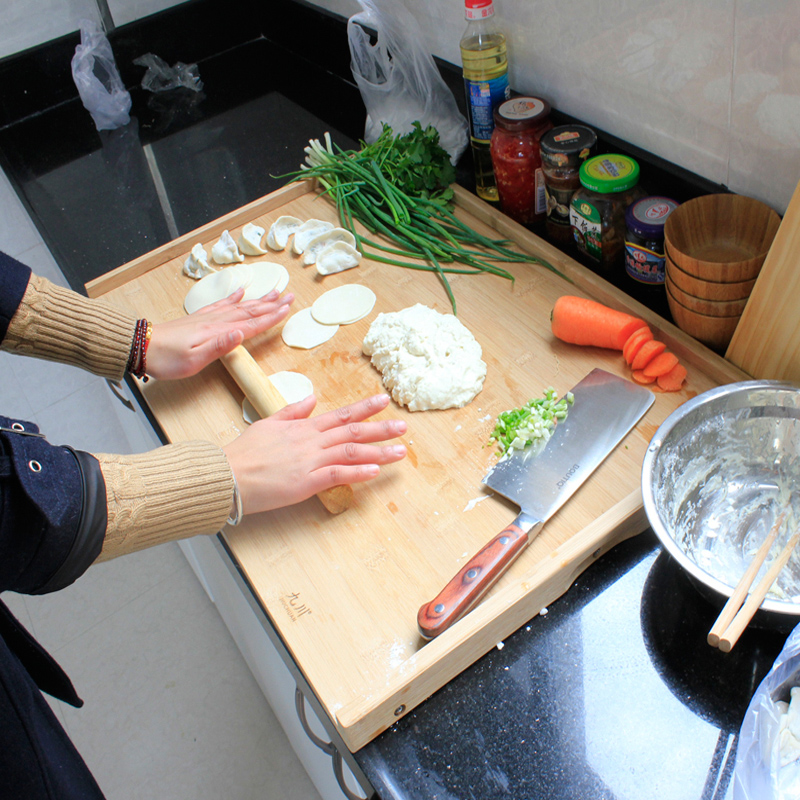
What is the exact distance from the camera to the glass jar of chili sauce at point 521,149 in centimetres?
112

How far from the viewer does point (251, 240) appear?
127cm

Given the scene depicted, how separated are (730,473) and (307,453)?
52cm

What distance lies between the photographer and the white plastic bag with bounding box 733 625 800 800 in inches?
22.4

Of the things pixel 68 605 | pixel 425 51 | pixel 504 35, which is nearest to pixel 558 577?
pixel 504 35

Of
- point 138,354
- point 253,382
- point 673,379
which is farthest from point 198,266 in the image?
point 673,379

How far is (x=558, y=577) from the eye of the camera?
743 mm

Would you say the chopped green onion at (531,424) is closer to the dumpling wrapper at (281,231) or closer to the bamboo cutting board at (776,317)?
the bamboo cutting board at (776,317)

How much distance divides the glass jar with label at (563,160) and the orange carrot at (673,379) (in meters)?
0.34

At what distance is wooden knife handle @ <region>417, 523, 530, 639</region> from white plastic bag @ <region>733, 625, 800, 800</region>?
0.27 m

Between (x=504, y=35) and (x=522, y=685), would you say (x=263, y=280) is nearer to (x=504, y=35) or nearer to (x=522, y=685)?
(x=504, y=35)

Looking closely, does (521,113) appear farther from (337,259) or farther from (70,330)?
(70,330)

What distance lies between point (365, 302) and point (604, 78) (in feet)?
1.67

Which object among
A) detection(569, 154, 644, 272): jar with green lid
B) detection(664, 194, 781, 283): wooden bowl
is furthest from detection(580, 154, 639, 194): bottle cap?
detection(664, 194, 781, 283): wooden bowl

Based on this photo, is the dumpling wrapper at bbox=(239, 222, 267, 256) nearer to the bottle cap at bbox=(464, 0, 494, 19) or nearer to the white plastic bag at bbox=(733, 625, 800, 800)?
the bottle cap at bbox=(464, 0, 494, 19)
